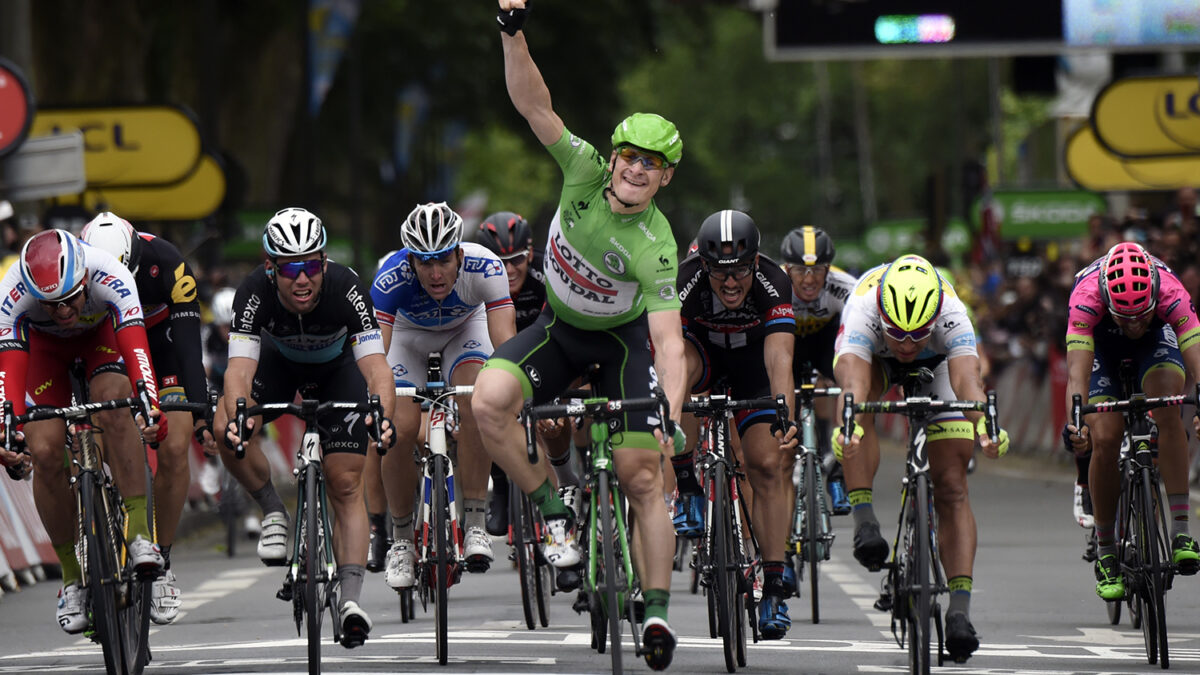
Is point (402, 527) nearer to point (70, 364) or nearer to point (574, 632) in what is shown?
point (574, 632)

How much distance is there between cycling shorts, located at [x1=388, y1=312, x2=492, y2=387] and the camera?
13.3 metres

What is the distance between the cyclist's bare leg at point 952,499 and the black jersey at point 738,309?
4.45 ft

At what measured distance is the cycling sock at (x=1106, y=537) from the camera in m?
12.5

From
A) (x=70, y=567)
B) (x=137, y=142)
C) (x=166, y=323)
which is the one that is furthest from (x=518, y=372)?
(x=137, y=142)

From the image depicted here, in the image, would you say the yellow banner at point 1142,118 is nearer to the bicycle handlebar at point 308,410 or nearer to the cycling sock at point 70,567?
the bicycle handlebar at point 308,410

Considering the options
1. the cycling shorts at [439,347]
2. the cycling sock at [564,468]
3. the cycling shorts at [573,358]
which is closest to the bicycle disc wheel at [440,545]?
the cycling shorts at [439,347]

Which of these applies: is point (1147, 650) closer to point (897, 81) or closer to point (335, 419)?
point (335, 419)

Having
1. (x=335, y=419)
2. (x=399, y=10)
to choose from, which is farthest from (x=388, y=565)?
(x=399, y=10)

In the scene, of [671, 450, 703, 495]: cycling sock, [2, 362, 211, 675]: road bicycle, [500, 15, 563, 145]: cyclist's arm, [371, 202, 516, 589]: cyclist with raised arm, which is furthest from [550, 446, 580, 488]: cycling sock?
[500, 15, 563, 145]: cyclist's arm

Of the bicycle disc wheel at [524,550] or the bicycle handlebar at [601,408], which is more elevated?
the bicycle handlebar at [601,408]

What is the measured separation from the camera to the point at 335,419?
35.3ft

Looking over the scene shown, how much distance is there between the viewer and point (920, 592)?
32.5 feet

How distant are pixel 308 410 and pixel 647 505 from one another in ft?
4.80

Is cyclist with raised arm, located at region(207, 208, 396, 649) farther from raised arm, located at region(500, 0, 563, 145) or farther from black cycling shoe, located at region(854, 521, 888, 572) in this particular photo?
black cycling shoe, located at region(854, 521, 888, 572)
